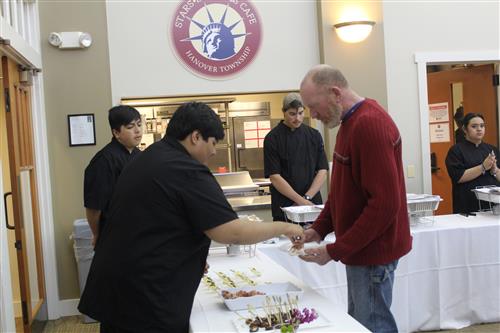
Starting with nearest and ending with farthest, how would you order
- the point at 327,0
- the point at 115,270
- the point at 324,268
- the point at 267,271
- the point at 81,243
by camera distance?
the point at 115,270, the point at 267,271, the point at 324,268, the point at 81,243, the point at 327,0

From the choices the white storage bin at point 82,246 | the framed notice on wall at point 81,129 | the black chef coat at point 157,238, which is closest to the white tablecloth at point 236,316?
the black chef coat at point 157,238

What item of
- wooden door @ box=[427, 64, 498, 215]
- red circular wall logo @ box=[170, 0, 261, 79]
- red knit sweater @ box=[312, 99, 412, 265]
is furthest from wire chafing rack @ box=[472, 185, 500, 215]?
red circular wall logo @ box=[170, 0, 261, 79]

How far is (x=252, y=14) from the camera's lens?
5.16m

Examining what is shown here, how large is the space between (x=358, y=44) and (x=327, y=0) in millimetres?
479

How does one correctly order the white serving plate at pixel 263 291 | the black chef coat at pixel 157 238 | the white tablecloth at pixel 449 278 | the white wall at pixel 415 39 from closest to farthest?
the black chef coat at pixel 157 238 < the white serving plate at pixel 263 291 < the white tablecloth at pixel 449 278 < the white wall at pixel 415 39

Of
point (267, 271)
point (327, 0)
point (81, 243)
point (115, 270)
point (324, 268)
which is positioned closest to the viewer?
point (115, 270)

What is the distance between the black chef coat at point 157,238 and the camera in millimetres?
1920

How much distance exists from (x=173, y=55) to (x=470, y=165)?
265 centimetres

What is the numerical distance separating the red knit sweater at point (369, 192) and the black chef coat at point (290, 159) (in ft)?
6.39

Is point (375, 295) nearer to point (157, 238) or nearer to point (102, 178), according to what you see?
point (157, 238)

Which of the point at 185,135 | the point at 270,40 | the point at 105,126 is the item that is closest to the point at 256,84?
the point at 270,40

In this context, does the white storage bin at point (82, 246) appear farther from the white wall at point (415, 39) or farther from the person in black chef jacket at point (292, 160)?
the white wall at point (415, 39)

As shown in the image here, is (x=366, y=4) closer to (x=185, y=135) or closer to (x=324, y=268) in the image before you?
(x=324, y=268)

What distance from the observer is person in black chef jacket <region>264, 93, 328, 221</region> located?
418cm
